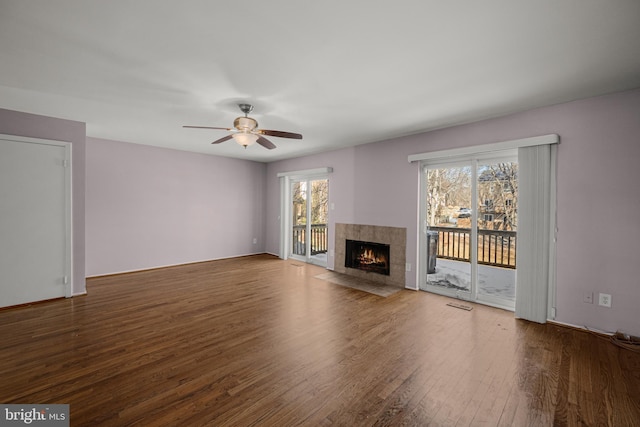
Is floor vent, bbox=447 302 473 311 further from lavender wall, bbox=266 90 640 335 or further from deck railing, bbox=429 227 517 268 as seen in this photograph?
lavender wall, bbox=266 90 640 335

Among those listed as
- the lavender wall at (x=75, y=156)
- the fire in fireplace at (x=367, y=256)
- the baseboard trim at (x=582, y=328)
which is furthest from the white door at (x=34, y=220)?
the baseboard trim at (x=582, y=328)

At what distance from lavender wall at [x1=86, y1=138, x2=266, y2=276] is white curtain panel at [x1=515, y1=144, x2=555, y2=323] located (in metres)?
5.80

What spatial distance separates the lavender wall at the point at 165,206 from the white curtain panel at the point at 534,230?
19.0 feet

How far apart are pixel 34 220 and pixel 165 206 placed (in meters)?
2.25

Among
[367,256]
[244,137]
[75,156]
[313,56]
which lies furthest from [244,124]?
[367,256]

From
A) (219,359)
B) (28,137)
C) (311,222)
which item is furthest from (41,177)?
(311,222)

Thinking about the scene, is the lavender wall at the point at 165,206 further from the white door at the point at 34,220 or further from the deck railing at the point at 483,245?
the deck railing at the point at 483,245

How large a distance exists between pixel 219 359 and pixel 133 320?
1.50 meters

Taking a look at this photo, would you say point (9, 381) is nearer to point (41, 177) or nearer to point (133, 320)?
point (133, 320)

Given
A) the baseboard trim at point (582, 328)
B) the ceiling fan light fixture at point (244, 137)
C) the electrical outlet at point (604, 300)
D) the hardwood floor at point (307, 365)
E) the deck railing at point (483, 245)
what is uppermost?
the ceiling fan light fixture at point (244, 137)

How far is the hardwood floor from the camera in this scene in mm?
1780

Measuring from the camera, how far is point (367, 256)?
5.21m

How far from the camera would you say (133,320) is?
317 cm

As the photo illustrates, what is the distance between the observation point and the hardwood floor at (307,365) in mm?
1780
